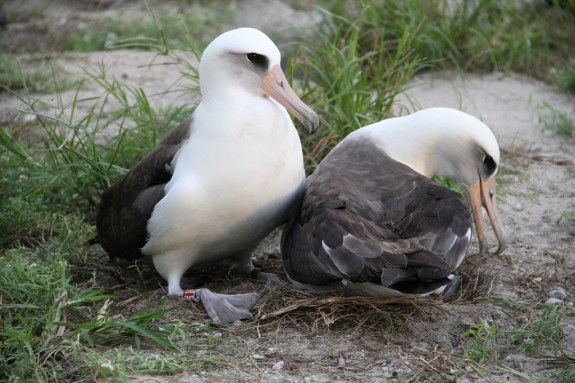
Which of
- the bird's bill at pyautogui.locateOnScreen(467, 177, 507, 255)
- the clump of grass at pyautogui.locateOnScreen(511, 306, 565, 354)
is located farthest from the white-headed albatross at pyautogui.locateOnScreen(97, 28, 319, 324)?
the clump of grass at pyautogui.locateOnScreen(511, 306, 565, 354)

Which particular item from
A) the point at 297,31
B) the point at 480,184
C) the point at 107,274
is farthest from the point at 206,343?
the point at 297,31

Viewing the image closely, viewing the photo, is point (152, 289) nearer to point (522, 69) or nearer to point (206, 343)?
point (206, 343)

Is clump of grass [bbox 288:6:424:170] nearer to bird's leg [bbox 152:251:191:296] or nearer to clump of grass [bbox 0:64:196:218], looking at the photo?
clump of grass [bbox 0:64:196:218]

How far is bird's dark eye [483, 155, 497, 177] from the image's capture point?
577cm

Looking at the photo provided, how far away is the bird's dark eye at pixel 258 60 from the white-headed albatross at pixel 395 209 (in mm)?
585

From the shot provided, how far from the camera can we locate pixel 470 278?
577cm


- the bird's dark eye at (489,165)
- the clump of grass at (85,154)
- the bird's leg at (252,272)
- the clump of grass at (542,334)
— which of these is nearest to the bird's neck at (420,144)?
the bird's dark eye at (489,165)

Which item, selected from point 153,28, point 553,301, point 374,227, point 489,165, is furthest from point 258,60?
point 153,28

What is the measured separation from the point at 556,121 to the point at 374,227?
307 centimetres

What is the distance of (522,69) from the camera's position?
874 centimetres

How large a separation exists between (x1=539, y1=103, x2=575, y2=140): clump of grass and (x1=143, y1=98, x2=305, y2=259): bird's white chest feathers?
2641 mm

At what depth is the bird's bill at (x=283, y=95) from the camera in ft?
18.5

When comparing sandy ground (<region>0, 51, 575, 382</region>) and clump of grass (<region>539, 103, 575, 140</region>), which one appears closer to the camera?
sandy ground (<region>0, 51, 575, 382</region>)

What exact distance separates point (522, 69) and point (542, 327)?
389 cm
